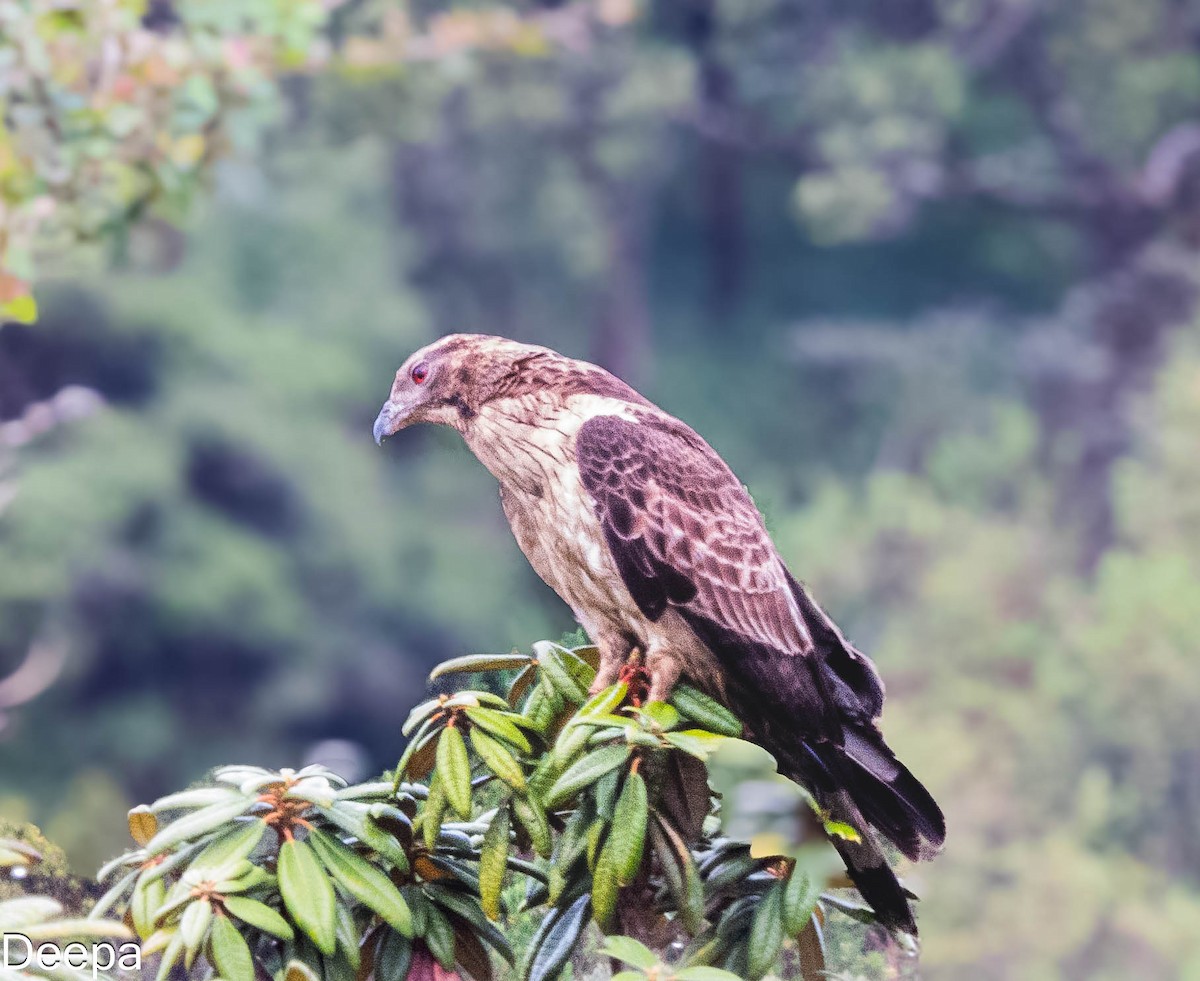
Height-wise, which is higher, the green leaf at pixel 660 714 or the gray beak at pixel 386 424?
the gray beak at pixel 386 424

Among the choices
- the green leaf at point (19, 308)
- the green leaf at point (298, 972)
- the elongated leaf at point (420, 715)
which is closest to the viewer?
the green leaf at point (298, 972)

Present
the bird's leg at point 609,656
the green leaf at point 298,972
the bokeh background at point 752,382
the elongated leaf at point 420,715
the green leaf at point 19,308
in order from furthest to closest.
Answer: the bokeh background at point 752,382 < the green leaf at point 19,308 < the bird's leg at point 609,656 < the elongated leaf at point 420,715 < the green leaf at point 298,972

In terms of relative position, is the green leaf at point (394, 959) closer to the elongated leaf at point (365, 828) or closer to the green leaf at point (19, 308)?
the elongated leaf at point (365, 828)

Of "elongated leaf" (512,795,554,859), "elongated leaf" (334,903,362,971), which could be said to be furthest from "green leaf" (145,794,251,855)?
"elongated leaf" (512,795,554,859)

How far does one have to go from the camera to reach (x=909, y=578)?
6238 millimetres

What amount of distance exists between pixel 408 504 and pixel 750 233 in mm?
3189

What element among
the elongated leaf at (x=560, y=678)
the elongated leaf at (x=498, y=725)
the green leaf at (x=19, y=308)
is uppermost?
the green leaf at (x=19, y=308)

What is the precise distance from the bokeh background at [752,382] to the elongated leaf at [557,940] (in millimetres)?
3142

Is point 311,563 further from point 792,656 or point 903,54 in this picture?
point 792,656

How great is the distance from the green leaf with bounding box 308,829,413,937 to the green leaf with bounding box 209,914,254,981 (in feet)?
0.31

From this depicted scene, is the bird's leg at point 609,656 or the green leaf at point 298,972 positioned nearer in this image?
the green leaf at point 298,972

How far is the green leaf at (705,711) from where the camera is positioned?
4.47 feet

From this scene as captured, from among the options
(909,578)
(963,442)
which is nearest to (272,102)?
(909,578)

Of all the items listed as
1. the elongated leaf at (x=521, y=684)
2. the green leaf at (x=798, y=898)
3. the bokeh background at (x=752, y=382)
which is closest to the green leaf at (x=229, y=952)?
the elongated leaf at (x=521, y=684)
